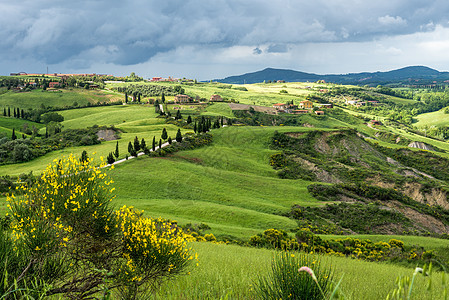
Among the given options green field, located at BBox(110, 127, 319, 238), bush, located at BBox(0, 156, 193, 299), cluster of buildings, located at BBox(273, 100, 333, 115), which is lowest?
green field, located at BBox(110, 127, 319, 238)

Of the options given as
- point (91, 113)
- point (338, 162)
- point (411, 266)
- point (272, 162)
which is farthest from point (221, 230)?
point (91, 113)

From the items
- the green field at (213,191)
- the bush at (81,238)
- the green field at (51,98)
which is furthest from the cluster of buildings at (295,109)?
the bush at (81,238)

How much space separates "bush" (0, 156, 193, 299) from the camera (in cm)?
628

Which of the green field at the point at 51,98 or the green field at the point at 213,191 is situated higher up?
the green field at the point at 51,98

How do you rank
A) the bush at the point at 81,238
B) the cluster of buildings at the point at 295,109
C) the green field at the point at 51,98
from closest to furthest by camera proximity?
the bush at the point at 81,238, the cluster of buildings at the point at 295,109, the green field at the point at 51,98

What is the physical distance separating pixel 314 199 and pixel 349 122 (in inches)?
5289

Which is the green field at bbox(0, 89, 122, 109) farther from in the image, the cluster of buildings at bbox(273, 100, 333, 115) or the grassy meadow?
the cluster of buildings at bbox(273, 100, 333, 115)

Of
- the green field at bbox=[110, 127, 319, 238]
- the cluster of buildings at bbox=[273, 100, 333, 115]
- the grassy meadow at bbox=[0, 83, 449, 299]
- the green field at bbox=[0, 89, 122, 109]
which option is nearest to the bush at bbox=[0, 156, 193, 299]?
the grassy meadow at bbox=[0, 83, 449, 299]

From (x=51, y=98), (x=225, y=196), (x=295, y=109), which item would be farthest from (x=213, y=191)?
(x=51, y=98)

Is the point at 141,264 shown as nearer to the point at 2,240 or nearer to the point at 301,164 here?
the point at 2,240

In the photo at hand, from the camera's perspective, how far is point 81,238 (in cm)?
750

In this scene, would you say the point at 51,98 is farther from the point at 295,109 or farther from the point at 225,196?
the point at 225,196

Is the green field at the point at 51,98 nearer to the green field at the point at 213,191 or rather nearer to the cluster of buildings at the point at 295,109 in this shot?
the cluster of buildings at the point at 295,109

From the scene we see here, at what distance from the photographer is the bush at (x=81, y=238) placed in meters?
6.28
